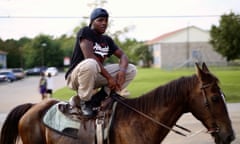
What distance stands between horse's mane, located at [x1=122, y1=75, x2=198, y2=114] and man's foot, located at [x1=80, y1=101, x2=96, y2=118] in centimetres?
37

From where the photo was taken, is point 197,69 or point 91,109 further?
point 91,109

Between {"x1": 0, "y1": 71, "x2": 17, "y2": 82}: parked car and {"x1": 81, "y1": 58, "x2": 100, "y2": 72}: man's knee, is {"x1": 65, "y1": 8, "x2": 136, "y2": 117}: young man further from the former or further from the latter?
{"x1": 0, "y1": 71, "x2": 17, "y2": 82}: parked car

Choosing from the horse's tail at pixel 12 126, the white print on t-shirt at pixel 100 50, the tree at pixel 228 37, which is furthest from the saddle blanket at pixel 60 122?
the tree at pixel 228 37

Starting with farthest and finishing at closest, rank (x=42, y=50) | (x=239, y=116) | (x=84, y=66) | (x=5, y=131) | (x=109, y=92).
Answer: (x=42, y=50)
(x=239, y=116)
(x=5, y=131)
(x=109, y=92)
(x=84, y=66)

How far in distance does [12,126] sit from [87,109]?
137cm

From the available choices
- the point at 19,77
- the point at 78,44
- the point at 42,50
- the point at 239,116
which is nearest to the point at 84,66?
the point at 78,44

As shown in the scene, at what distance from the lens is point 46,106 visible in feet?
15.1

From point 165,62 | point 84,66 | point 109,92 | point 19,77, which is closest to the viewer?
point 84,66

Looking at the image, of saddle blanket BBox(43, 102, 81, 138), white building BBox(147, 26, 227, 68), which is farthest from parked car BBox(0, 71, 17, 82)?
saddle blanket BBox(43, 102, 81, 138)

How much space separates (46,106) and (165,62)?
8955 centimetres

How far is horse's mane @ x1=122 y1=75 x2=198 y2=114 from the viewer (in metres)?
3.61

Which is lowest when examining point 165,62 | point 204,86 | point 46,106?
point 165,62

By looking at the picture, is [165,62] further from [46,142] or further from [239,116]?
[46,142]

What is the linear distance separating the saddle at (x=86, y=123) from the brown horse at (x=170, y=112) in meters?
0.05
